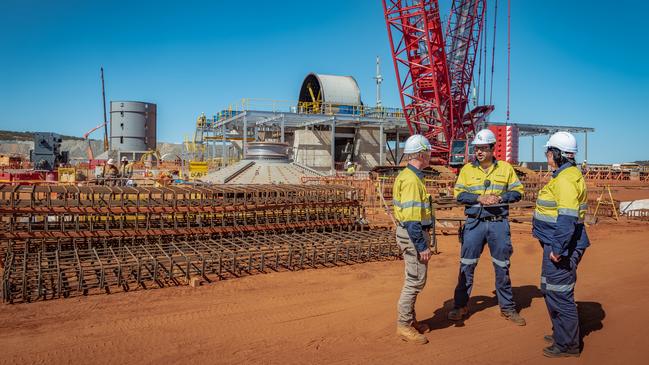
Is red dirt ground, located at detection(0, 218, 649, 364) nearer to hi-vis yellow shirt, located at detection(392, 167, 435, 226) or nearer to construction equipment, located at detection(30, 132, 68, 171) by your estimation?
hi-vis yellow shirt, located at detection(392, 167, 435, 226)

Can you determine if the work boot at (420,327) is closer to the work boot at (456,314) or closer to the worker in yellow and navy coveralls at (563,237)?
the work boot at (456,314)

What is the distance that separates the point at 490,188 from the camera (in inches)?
189

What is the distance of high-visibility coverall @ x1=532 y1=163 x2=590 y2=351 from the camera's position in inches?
147

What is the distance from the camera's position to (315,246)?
7723mm

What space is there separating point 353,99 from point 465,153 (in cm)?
1208

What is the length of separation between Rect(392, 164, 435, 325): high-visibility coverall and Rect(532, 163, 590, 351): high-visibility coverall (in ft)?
3.45

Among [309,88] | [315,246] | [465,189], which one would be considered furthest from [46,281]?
[309,88]

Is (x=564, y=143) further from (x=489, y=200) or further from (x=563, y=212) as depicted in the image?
(x=489, y=200)

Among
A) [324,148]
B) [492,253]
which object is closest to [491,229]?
[492,253]

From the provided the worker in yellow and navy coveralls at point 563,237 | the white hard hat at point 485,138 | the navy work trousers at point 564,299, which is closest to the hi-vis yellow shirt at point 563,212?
the worker in yellow and navy coveralls at point 563,237

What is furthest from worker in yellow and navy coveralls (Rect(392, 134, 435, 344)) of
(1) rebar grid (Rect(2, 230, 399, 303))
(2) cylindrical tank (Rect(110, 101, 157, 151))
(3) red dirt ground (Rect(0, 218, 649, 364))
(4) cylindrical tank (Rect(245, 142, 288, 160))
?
(2) cylindrical tank (Rect(110, 101, 157, 151))

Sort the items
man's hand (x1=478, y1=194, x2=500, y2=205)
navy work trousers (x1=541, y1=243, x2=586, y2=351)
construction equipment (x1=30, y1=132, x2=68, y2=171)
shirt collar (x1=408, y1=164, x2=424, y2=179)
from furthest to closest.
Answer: construction equipment (x1=30, y1=132, x2=68, y2=171)
man's hand (x1=478, y1=194, x2=500, y2=205)
shirt collar (x1=408, y1=164, x2=424, y2=179)
navy work trousers (x1=541, y1=243, x2=586, y2=351)

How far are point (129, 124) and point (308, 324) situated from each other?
33.7m

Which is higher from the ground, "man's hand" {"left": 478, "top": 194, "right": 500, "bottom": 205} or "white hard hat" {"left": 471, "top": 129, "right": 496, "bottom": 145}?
"white hard hat" {"left": 471, "top": 129, "right": 496, "bottom": 145}
